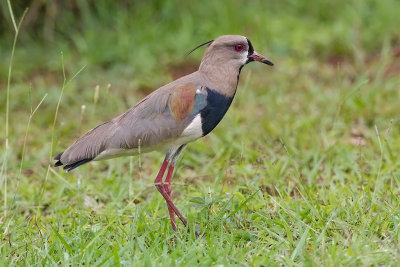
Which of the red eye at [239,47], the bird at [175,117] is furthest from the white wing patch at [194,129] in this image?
the red eye at [239,47]

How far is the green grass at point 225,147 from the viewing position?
3543 mm

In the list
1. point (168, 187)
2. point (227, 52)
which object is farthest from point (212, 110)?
point (168, 187)

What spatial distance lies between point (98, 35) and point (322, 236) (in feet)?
14.7

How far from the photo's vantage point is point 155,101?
387 cm

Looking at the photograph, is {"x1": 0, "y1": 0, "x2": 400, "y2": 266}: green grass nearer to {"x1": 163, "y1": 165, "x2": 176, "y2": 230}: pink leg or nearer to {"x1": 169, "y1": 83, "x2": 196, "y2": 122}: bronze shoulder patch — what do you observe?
{"x1": 163, "y1": 165, "x2": 176, "y2": 230}: pink leg

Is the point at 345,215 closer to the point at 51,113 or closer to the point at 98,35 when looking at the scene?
the point at 51,113

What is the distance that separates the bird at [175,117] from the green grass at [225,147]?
22cm

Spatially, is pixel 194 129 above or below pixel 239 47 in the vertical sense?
below

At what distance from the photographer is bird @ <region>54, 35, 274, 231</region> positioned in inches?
148

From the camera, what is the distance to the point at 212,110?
3.75 metres

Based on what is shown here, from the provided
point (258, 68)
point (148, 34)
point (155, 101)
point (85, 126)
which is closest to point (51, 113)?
point (85, 126)

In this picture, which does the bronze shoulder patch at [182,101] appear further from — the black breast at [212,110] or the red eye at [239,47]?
the red eye at [239,47]

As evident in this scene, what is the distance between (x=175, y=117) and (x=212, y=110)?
0.65ft

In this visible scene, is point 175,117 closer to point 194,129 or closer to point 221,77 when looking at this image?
point 194,129
